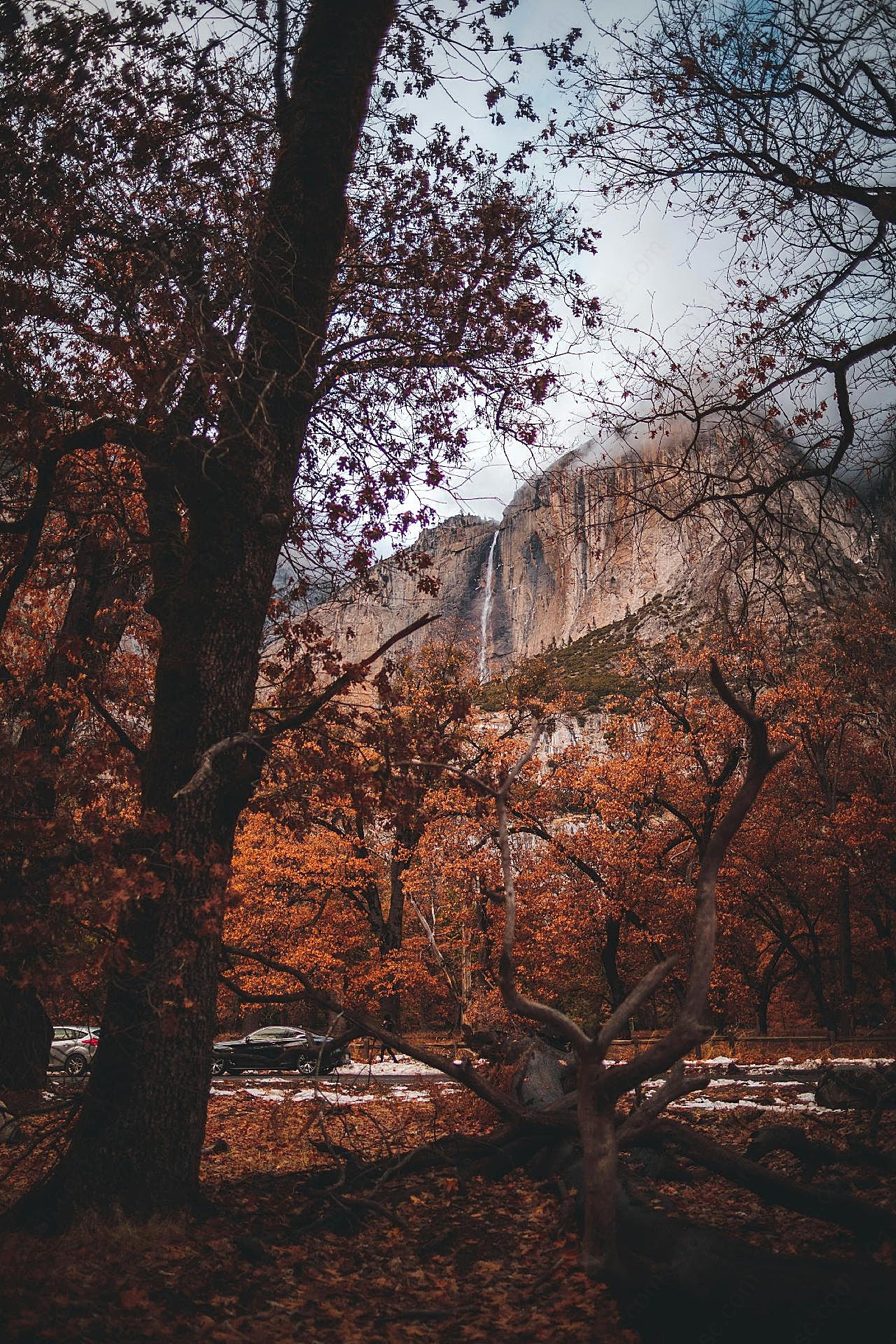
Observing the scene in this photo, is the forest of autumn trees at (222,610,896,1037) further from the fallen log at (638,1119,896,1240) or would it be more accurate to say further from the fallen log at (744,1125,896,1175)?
the fallen log at (638,1119,896,1240)

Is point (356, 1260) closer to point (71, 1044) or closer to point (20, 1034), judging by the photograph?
point (20, 1034)

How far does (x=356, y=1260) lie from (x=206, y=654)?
3.81 metres

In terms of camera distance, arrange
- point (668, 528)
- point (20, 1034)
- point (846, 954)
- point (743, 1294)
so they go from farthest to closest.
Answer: point (846, 954) < point (20, 1034) < point (668, 528) < point (743, 1294)

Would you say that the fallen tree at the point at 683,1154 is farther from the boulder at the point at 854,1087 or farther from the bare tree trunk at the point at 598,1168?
the boulder at the point at 854,1087

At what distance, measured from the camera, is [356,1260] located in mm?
4777

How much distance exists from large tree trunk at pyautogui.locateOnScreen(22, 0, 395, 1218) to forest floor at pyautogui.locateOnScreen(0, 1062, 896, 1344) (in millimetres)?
471

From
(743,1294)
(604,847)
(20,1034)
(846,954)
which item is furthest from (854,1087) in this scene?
(846,954)

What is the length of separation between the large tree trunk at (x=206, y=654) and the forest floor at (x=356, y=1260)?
0.47 m

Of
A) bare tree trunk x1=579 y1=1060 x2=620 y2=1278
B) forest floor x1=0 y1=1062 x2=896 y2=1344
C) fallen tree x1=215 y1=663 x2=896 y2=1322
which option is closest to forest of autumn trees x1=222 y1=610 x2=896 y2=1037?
forest floor x1=0 y1=1062 x2=896 y2=1344

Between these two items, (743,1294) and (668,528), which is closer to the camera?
(743,1294)

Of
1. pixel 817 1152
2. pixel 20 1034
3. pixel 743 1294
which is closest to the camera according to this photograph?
pixel 743 1294

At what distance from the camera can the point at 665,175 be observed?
657cm

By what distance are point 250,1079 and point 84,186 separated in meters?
19.0

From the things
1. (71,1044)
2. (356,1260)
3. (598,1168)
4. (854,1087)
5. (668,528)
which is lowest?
(71,1044)
